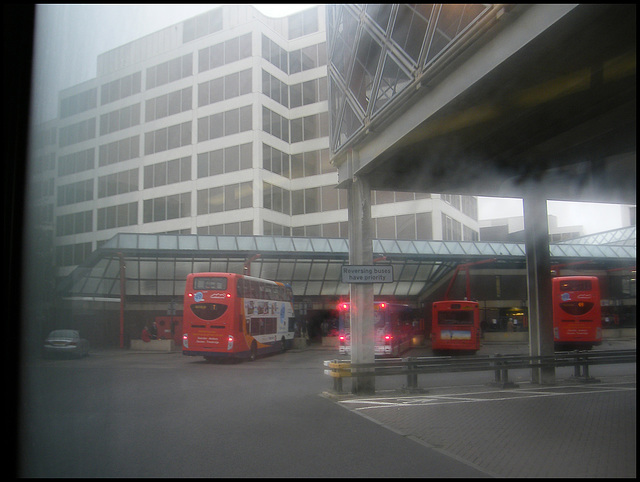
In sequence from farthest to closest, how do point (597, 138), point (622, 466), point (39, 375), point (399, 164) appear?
point (399, 164) → point (597, 138) → point (39, 375) → point (622, 466)

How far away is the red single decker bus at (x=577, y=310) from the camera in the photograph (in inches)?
718

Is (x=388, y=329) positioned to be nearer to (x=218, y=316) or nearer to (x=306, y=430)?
(x=218, y=316)

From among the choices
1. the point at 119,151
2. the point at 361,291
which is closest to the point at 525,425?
the point at 361,291

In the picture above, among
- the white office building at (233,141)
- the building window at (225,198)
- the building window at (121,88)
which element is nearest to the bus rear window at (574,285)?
the white office building at (233,141)

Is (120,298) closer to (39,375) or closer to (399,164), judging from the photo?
(399,164)

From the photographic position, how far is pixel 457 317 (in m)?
25.2

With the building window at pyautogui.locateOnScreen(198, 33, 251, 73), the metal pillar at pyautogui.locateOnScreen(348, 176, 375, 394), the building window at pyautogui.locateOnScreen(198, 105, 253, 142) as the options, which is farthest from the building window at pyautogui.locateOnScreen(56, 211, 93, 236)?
the building window at pyautogui.locateOnScreen(198, 105, 253, 142)

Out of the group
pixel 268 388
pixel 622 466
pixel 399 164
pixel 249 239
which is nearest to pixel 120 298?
pixel 249 239

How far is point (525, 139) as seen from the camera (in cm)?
1135

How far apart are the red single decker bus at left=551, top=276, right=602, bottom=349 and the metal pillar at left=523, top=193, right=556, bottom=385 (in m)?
5.00

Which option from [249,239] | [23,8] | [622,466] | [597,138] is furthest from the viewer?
[249,239]

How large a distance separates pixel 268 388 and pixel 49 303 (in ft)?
26.6

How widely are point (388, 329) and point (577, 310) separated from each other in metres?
7.78

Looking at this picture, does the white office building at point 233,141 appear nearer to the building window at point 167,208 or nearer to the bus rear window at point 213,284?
the building window at point 167,208
